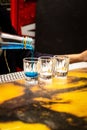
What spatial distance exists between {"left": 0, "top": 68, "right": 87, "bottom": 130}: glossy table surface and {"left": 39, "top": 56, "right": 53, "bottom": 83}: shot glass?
0.04 meters

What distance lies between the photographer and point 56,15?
3521 millimetres

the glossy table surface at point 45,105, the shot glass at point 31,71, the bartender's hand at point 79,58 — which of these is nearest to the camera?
the glossy table surface at point 45,105

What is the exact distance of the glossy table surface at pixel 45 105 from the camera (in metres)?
0.85

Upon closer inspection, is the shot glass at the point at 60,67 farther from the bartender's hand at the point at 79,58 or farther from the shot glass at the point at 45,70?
the bartender's hand at the point at 79,58

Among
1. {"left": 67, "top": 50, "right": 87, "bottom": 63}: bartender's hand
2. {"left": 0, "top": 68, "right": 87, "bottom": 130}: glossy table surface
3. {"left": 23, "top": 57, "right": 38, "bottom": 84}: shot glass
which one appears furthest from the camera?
{"left": 67, "top": 50, "right": 87, "bottom": 63}: bartender's hand

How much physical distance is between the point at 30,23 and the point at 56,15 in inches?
14.3

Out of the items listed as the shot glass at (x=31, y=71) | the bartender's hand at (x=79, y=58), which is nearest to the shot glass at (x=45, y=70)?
the shot glass at (x=31, y=71)

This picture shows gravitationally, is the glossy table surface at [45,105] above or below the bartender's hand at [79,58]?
below

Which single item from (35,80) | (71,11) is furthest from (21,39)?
(71,11)

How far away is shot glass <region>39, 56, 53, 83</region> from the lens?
138 centimetres

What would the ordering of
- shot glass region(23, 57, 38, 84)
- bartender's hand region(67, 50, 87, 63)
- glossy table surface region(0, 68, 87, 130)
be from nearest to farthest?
glossy table surface region(0, 68, 87, 130) → shot glass region(23, 57, 38, 84) → bartender's hand region(67, 50, 87, 63)

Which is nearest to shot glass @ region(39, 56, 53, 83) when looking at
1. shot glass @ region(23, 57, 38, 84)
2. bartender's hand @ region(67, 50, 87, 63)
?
shot glass @ region(23, 57, 38, 84)

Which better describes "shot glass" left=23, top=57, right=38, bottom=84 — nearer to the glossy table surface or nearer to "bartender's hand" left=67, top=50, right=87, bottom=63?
the glossy table surface

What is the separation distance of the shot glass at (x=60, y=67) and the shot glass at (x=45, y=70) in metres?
0.05
